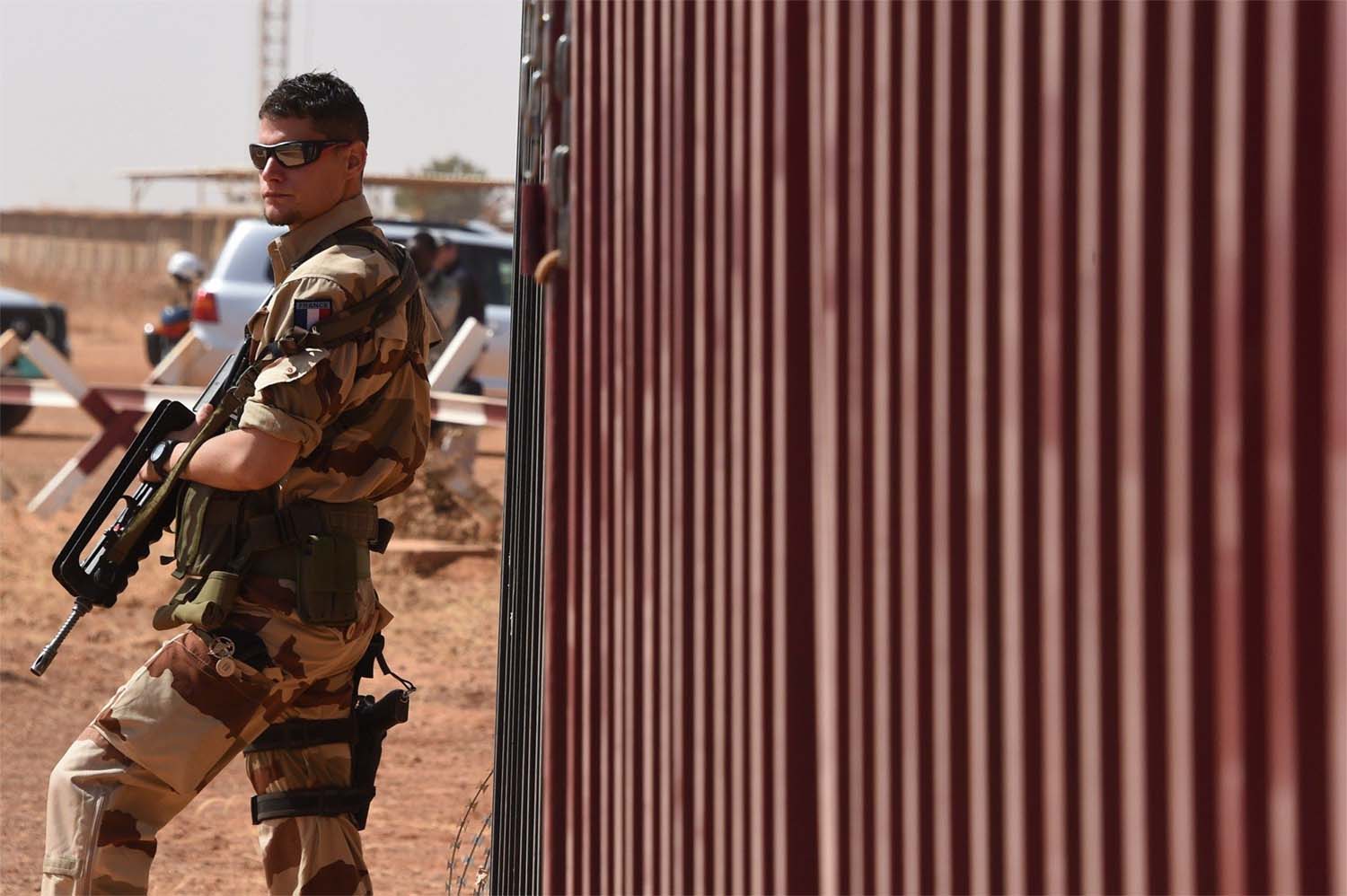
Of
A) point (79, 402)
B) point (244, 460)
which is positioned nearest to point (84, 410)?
→ point (79, 402)

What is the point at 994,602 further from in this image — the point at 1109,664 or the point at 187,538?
the point at 187,538

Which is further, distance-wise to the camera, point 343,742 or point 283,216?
point 343,742

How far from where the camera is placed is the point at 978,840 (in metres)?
2.19

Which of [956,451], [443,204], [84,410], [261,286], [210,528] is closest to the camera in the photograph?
[956,451]

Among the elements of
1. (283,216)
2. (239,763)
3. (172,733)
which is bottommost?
(239,763)

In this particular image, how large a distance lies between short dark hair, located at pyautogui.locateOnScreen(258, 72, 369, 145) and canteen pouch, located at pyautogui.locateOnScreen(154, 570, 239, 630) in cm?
94

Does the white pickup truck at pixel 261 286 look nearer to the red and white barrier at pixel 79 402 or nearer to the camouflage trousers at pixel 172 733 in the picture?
the red and white barrier at pixel 79 402

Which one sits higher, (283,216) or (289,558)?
(283,216)

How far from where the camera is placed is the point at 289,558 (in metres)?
3.64

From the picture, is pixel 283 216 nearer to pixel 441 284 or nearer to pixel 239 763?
pixel 239 763

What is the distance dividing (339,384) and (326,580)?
16.3 inches

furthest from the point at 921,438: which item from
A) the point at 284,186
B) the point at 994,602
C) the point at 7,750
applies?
the point at 7,750

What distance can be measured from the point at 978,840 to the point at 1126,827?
263mm

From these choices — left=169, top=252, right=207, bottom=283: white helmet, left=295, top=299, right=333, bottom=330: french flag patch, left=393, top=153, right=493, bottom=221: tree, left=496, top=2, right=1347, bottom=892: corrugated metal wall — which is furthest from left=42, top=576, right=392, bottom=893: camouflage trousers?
left=393, top=153, right=493, bottom=221: tree
